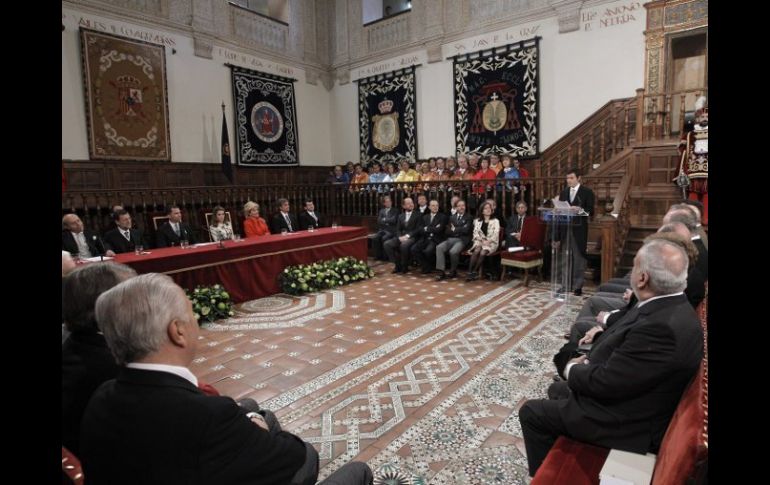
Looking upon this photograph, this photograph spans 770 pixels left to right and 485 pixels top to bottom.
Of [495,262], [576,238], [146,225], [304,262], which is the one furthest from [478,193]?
[146,225]

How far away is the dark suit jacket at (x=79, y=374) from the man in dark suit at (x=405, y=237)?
574cm

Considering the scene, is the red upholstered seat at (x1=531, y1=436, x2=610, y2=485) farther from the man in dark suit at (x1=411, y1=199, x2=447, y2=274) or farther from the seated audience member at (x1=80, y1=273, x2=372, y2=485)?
the man in dark suit at (x1=411, y1=199, x2=447, y2=274)

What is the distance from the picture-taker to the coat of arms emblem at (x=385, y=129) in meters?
11.1

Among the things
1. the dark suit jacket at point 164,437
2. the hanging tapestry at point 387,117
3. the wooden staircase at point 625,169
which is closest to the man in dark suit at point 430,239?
the wooden staircase at point 625,169

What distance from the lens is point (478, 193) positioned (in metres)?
7.40

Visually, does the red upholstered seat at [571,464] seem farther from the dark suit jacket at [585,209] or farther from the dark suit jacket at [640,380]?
the dark suit jacket at [585,209]

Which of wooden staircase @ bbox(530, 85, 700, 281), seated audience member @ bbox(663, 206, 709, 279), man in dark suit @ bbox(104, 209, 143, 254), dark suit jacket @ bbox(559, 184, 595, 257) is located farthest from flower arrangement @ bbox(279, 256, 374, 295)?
seated audience member @ bbox(663, 206, 709, 279)

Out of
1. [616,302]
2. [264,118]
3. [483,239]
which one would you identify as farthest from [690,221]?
[264,118]

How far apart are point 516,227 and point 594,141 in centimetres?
319

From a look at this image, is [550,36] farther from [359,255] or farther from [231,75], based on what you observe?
[231,75]

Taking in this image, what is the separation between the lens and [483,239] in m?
6.62

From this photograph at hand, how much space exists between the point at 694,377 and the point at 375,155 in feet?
33.9

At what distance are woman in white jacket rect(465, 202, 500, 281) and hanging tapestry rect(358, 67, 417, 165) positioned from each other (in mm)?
4452

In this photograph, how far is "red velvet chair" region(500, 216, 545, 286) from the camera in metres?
6.09
